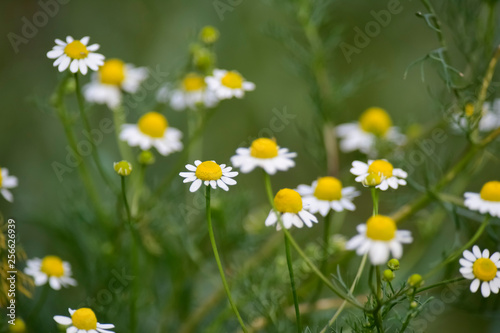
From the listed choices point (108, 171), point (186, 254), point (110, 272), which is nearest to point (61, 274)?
point (110, 272)

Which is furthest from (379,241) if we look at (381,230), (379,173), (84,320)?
(84,320)

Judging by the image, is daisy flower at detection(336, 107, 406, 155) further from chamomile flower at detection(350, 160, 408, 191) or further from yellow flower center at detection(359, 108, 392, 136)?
chamomile flower at detection(350, 160, 408, 191)

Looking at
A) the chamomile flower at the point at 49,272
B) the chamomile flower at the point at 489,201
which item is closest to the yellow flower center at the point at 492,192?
the chamomile flower at the point at 489,201

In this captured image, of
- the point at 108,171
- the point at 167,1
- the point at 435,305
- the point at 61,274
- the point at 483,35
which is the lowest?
the point at 435,305

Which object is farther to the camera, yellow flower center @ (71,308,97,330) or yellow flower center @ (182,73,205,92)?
yellow flower center @ (182,73,205,92)

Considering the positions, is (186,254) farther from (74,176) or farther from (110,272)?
(74,176)

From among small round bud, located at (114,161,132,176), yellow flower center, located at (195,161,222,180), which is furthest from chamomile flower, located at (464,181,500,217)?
small round bud, located at (114,161,132,176)

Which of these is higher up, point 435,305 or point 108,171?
point 108,171
